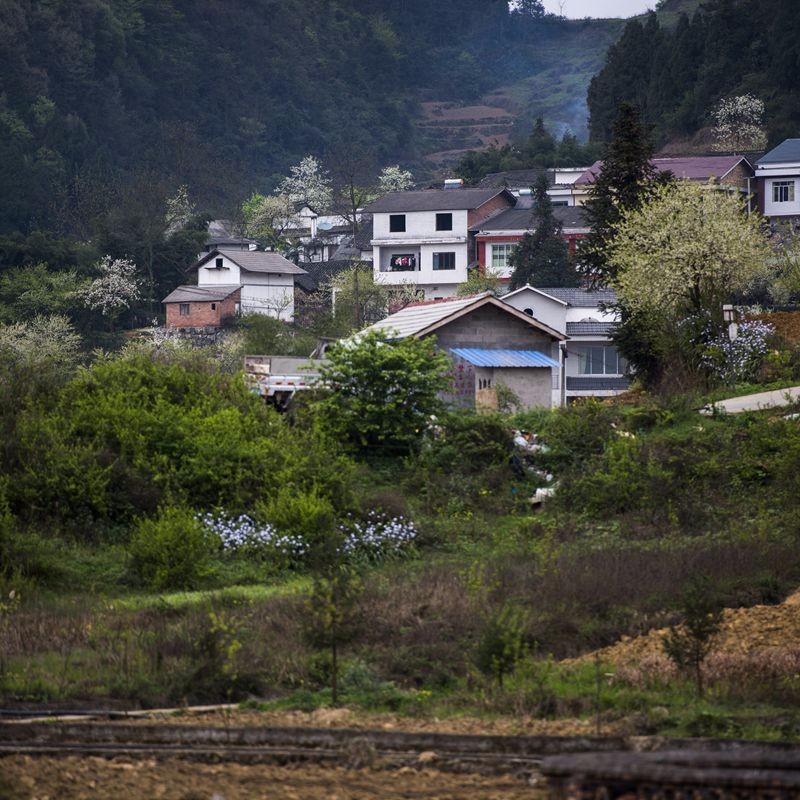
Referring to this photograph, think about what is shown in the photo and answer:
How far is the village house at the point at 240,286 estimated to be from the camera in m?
69.7

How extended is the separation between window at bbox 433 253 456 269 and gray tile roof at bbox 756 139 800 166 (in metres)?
15.8

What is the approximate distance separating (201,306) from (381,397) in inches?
1725

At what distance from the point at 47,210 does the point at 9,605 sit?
8091 cm

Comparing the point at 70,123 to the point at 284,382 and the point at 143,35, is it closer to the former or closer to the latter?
the point at 143,35

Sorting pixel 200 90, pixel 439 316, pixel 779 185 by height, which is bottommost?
pixel 439 316

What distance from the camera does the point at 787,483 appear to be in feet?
73.4

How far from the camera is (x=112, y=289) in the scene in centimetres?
6850

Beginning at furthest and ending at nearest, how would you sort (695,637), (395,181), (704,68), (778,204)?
(395,181) → (704,68) → (778,204) → (695,637)

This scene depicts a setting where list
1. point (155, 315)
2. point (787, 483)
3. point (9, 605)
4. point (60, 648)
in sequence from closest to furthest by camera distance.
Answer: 1. point (60, 648)
2. point (9, 605)
3. point (787, 483)
4. point (155, 315)

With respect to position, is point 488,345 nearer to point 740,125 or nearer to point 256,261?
point 256,261

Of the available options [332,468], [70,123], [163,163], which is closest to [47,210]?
[70,123]

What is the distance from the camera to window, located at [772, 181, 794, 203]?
7362 centimetres

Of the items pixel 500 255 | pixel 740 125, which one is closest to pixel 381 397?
pixel 500 255

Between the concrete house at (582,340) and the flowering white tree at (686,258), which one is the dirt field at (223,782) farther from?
the concrete house at (582,340)
